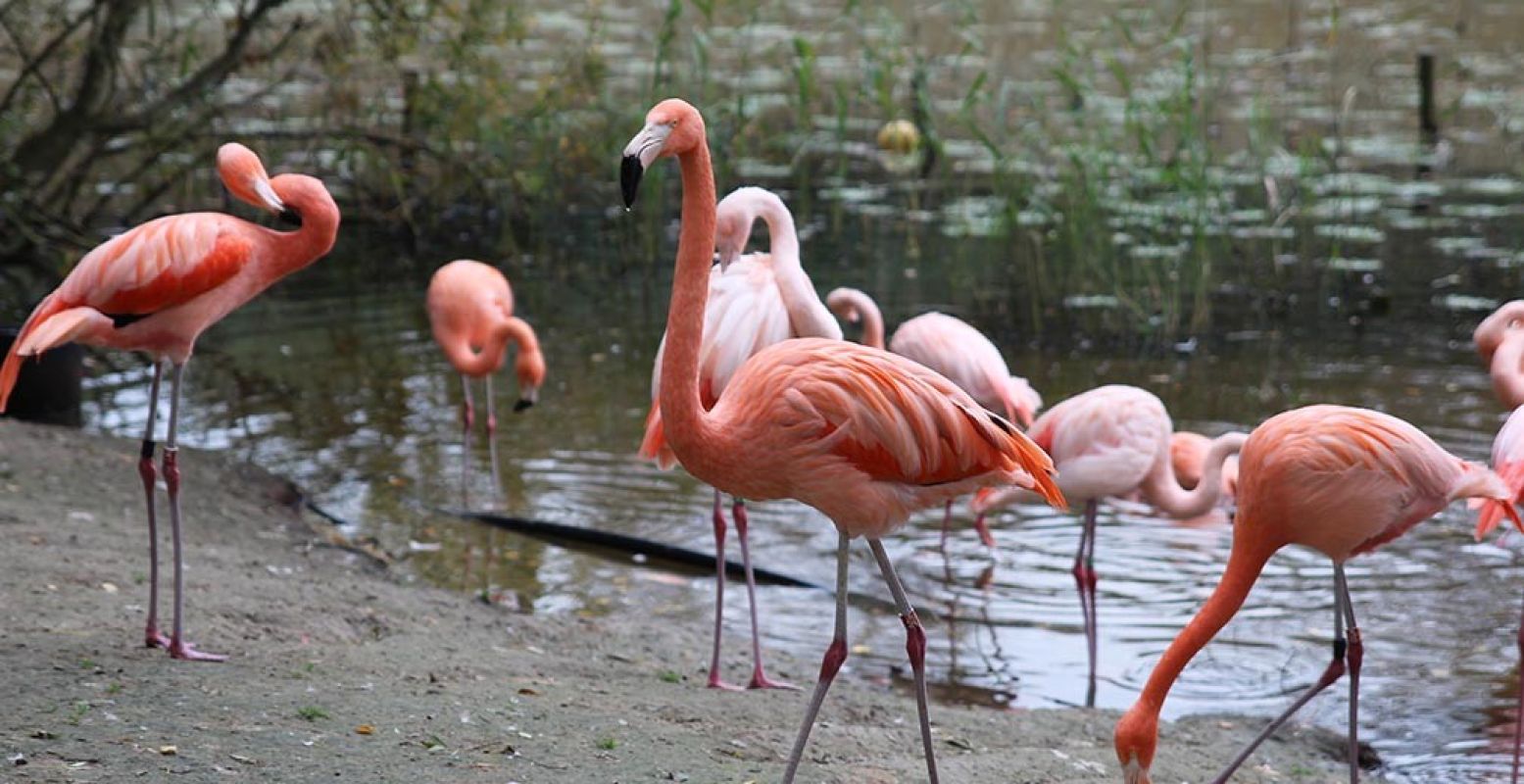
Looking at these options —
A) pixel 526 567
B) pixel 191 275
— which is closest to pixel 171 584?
pixel 191 275

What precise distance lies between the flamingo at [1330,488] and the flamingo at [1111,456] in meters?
1.65

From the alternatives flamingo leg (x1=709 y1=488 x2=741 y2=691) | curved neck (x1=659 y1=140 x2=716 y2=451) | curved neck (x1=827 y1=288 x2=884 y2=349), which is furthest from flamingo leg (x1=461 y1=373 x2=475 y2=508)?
curved neck (x1=659 y1=140 x2=716 y2=451)

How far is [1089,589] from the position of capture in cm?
599

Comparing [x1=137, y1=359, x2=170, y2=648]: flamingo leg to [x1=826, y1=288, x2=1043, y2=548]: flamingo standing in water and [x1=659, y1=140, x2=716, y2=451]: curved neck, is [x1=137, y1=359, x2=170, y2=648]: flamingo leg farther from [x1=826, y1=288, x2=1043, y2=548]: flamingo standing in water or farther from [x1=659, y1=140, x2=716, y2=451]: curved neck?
[x1=826, y1=288, x2=1043, y2=548]: flamingo standing in water

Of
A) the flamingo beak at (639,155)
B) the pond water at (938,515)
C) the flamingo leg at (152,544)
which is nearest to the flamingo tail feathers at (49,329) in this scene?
the flamingo leg at (152,544)

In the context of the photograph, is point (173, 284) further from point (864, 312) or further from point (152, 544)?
point (864, 312)

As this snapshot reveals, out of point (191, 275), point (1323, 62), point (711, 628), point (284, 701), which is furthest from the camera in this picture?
point (1323, 62)

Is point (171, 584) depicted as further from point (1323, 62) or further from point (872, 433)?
point (1323, 62)

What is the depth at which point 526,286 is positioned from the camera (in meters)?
11.5

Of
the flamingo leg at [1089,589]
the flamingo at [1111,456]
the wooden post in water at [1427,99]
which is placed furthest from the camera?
the wooden post in water at [1427,99]

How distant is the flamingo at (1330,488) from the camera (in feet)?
13.5

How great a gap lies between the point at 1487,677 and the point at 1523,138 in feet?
29.7

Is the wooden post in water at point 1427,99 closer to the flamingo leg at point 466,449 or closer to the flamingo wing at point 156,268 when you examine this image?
the flamingo leg at point 466,449

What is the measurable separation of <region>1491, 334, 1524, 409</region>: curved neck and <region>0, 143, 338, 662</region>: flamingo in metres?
3.34
